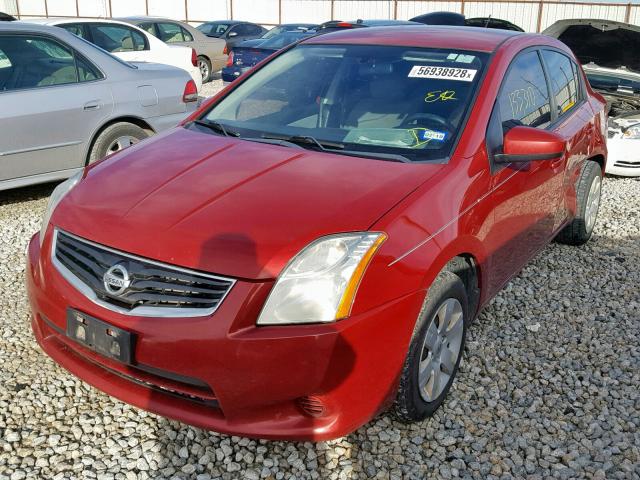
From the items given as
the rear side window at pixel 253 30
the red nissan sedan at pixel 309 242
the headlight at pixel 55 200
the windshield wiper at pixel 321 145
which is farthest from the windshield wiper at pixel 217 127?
the rear side window at pixel 253 30

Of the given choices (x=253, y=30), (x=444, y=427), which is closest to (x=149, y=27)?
(x=253, y=30)

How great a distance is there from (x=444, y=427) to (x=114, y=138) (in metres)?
4.20

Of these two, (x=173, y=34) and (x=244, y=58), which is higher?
(x=173, y=34)

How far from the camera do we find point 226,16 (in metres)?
30.9

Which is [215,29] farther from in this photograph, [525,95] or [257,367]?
[257,367]

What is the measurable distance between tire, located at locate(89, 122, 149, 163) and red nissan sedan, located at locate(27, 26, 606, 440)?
2381 mm

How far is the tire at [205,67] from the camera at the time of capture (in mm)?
15469

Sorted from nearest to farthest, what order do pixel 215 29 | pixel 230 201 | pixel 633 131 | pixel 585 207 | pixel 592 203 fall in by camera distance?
pixel 230 201
pixel 585 207
pixel 592 203
pixel 633 131
pixel 215 29

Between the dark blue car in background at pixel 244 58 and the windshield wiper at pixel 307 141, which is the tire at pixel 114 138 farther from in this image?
the dark blue car in background at pixel 244 58

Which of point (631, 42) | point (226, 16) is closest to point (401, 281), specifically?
point (631, 42)

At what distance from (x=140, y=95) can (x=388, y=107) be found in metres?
3.43

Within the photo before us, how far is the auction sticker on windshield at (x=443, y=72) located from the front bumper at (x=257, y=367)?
53.7 inches

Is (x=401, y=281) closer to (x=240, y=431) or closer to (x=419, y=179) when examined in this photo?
(x=419, y=179)

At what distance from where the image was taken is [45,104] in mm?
5348
